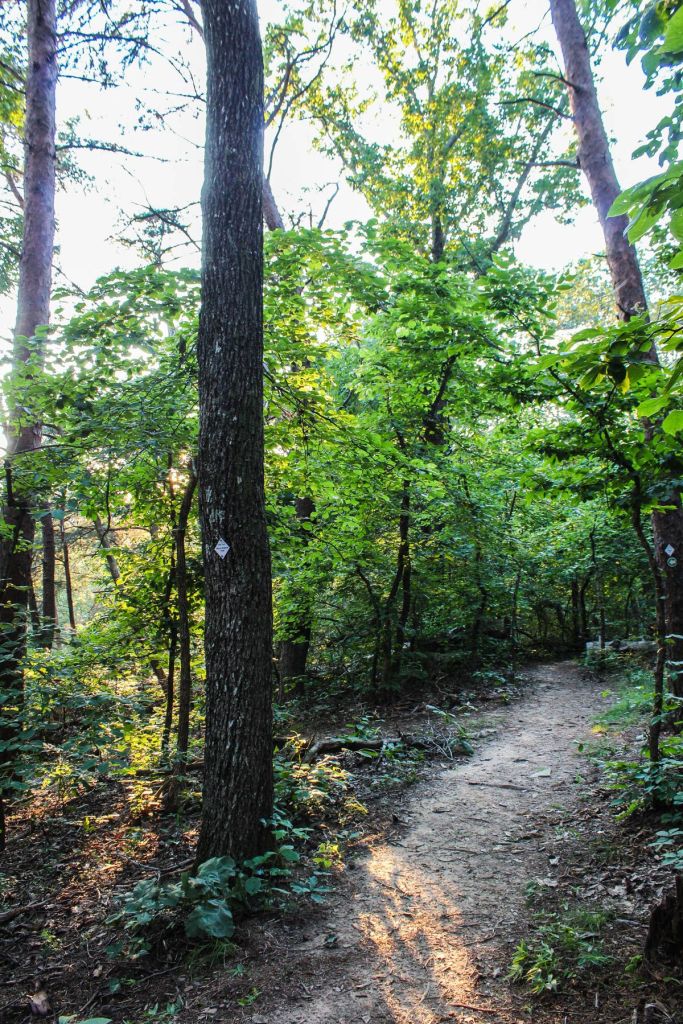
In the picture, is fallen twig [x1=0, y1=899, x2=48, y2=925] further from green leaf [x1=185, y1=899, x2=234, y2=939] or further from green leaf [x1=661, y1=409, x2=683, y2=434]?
green leaf [x1=661, y1=409, x2=683, y2=434]

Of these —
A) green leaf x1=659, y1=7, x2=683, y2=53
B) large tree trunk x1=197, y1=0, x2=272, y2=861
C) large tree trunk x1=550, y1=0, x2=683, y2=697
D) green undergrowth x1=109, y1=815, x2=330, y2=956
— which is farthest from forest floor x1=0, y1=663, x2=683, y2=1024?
green leaf x1=659, y1=7, x2=683, y2=53

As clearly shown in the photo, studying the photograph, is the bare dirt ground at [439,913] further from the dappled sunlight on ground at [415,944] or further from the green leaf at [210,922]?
the green leaf at [210,922]

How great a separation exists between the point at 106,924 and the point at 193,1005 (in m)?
1.05

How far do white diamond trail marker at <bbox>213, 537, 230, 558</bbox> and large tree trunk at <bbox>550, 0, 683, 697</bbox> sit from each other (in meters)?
3.98

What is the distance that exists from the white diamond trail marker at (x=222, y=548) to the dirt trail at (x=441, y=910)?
2443 mm

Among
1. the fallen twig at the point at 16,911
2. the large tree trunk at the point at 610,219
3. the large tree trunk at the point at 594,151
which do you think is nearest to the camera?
the fallen twig at the point at 16,911

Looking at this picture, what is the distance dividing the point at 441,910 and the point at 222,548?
9.12 feet

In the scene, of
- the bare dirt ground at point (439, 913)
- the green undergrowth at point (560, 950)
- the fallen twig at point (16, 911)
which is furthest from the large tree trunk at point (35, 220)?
the green undergrowth at point (560, 950)

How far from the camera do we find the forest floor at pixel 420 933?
9.00 ft

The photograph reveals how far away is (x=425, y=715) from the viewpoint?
7879 millimetres

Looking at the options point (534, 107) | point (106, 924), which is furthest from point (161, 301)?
point (534, 107)

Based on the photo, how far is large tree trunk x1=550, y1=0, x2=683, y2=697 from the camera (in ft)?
17.1

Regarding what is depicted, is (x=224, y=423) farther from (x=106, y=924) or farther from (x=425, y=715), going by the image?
(x=425, y=715)

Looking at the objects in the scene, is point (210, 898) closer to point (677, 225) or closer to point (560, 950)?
point (560, 950)
